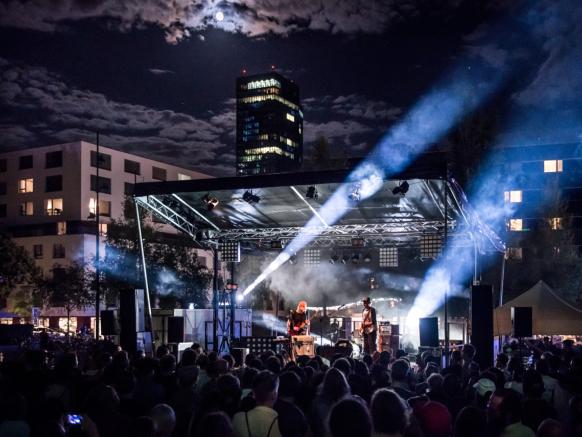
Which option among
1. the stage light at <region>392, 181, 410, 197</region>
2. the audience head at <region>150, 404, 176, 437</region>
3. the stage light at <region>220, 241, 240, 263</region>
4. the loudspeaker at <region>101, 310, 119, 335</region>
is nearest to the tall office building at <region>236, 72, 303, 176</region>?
the stage light at <region>220, 241, 240, 263</region>

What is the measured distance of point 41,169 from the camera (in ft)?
194

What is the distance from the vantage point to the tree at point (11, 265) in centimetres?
4372

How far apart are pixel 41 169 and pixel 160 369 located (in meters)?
55.2

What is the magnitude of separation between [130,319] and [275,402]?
395 inches

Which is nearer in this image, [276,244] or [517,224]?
[276,244]

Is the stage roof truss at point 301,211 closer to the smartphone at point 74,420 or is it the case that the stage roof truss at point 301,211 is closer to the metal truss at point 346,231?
the metal truss at point 346,231

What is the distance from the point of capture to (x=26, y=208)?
6019 centimetres

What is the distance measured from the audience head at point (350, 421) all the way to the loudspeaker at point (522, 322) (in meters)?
11.2

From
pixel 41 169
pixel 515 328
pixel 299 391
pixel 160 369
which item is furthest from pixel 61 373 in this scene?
pixel 41 169

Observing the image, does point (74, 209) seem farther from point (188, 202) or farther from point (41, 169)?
point (188, 202)

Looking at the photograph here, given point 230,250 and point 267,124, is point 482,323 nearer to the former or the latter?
point 230,250

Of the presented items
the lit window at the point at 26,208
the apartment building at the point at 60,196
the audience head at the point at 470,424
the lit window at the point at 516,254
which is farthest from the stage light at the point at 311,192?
the lit window at the point at 26,208

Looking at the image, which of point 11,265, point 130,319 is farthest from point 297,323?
point 11,265

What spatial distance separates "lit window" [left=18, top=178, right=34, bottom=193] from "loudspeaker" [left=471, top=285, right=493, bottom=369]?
53.3m
